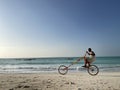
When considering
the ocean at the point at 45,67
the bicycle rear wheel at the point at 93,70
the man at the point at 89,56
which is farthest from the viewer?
the ocean at the point at 45,67

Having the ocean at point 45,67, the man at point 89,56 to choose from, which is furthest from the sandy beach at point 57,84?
the ocean at point 45,67

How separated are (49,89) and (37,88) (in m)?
0.51

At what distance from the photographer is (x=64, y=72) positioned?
48.7ft

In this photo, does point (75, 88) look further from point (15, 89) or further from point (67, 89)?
point (15, 89)

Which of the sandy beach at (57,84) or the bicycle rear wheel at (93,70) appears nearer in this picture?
the sandy beach at (57,84)

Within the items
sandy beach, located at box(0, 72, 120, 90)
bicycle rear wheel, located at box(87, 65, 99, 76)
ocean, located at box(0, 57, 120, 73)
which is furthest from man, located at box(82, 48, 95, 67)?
ocean, located at box(0, 57, 120, 73)

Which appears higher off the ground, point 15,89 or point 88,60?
point 88,60

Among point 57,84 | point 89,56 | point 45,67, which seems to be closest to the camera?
point 57,84

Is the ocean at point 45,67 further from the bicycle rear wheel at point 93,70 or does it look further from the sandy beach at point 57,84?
the sandy beach at point 57,84

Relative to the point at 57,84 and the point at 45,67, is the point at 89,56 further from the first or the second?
the point at 45,67

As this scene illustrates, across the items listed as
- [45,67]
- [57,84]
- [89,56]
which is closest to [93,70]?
[89,56]

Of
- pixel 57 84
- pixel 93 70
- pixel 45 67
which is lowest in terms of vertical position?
pixel 45 67

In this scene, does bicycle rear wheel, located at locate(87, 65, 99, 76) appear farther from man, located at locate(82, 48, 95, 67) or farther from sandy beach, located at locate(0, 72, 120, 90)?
sandy beach, located at locate(0, 72, 120, 90)

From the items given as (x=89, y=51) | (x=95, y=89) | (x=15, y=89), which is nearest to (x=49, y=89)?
(x=15, y=89)
